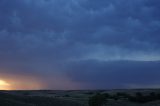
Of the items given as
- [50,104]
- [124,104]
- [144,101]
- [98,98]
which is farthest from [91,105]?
[144,101]

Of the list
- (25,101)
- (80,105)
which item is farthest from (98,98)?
(25,101)

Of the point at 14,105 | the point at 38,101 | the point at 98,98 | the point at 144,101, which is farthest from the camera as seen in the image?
the point at 144,101

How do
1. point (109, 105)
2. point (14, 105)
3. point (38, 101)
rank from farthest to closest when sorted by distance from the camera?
point (109, 105) → point (38, 101) → point (14, 105)

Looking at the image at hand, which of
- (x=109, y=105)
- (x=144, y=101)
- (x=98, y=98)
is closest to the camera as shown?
(x=98, y=98)

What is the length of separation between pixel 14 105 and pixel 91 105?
13.9 meters

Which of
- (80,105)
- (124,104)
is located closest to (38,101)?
(80,105)

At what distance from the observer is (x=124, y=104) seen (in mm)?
97562

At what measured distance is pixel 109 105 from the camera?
8856 centimetres

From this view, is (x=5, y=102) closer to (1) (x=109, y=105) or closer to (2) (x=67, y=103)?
(2) (x=67, y=103)

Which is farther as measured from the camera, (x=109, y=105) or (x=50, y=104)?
(x=109, y=105)

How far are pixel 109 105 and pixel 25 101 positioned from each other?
793 inches

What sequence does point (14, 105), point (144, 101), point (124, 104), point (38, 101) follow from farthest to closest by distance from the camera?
point (144, 101)
point (124, 104)
point (38, 101)
point (14, 105)

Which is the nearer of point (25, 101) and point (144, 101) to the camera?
point (25, 101)

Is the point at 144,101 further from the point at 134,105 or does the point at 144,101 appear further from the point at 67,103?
the point at 67,103
